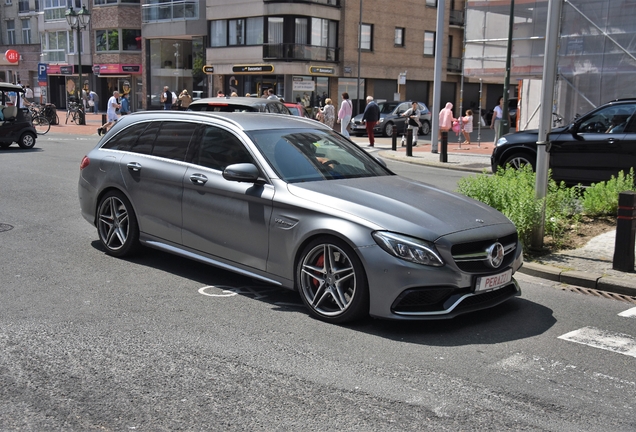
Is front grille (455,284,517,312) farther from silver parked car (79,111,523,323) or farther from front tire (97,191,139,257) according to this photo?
front tire (97,191,139,257)

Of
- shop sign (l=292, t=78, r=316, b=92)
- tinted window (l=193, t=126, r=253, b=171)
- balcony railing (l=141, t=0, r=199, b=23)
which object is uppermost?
balcony railing (l=141, t=0, r=199, b=23)

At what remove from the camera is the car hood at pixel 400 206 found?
571 cm

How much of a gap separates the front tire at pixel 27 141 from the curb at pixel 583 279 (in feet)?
60.9

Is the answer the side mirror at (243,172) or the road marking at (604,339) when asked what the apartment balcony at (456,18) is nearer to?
the side mirror at (243,172)

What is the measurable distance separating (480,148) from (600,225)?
18.5 metres

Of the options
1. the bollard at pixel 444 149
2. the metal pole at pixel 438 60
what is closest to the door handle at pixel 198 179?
the bollard at pixel 444 149

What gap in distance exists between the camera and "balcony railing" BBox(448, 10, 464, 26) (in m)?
55.3

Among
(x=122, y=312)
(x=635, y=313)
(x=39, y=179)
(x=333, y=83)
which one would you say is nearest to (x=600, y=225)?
(x=635, y=313)

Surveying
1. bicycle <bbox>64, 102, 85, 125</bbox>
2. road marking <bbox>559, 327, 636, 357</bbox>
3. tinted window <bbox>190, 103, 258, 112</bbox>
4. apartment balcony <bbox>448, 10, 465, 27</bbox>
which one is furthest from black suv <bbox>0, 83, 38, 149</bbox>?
apartment balcony <bbox>448, 10, 465, 27</bbox>

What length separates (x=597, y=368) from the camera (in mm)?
5125

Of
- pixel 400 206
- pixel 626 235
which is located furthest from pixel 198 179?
pixel 626 235

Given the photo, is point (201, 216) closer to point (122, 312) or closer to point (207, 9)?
point (122, 312)

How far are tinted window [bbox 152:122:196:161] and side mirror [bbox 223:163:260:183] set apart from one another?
1100 millimetres

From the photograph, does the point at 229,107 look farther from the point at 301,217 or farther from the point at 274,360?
the point at 274,360
